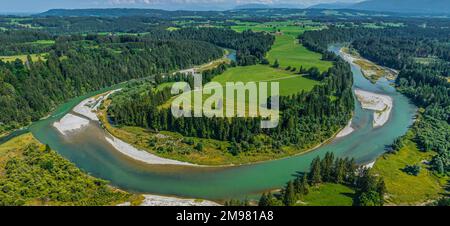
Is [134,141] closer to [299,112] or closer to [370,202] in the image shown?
[299,112]

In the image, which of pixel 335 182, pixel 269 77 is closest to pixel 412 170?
pixel 335 182

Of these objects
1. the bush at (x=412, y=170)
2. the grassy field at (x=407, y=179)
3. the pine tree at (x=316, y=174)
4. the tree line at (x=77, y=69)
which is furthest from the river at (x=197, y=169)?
the tree line at (x=77, y=69)

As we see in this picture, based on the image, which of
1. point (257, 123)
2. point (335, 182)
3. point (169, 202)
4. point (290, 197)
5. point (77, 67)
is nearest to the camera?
point (290, 197)

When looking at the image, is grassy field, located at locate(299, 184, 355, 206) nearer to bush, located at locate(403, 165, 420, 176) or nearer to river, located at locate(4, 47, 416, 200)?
river, located at locate(4, 47, 416, 200)

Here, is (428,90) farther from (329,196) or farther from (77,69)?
(77,69)

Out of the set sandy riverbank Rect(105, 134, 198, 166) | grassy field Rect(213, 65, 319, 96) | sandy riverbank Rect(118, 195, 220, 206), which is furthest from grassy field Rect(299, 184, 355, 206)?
grassy field Rect(213, 65, 319, 96)
